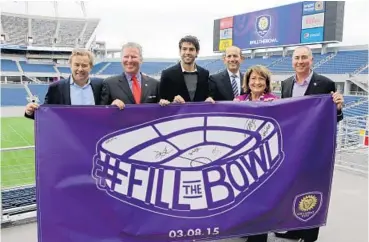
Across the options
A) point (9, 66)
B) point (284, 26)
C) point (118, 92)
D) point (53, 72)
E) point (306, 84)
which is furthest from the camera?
point (53, 72)


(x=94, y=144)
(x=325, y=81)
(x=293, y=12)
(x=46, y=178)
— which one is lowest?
(x=46, y=178)

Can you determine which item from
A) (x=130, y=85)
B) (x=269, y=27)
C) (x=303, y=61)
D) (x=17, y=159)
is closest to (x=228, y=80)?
(x=303, y=61)

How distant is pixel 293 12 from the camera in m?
22.4

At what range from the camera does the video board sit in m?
19.8

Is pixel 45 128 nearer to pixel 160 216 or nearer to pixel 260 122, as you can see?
pixel 160 216

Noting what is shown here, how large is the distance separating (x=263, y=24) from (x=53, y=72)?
1976 cm

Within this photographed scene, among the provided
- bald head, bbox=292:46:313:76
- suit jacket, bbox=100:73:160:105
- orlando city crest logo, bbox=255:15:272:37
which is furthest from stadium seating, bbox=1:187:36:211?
orlando city crest logo, bbox=255:15:272:37

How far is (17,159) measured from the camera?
912 centimetres

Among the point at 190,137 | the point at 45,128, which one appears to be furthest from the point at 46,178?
the point at 190,137

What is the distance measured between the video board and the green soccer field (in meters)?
16.4

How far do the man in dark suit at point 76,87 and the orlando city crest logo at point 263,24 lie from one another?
78.0 feet

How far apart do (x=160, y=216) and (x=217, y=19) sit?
28.2 meters

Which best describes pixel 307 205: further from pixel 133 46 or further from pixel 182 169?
pixel 133 46

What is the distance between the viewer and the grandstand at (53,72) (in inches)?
208
